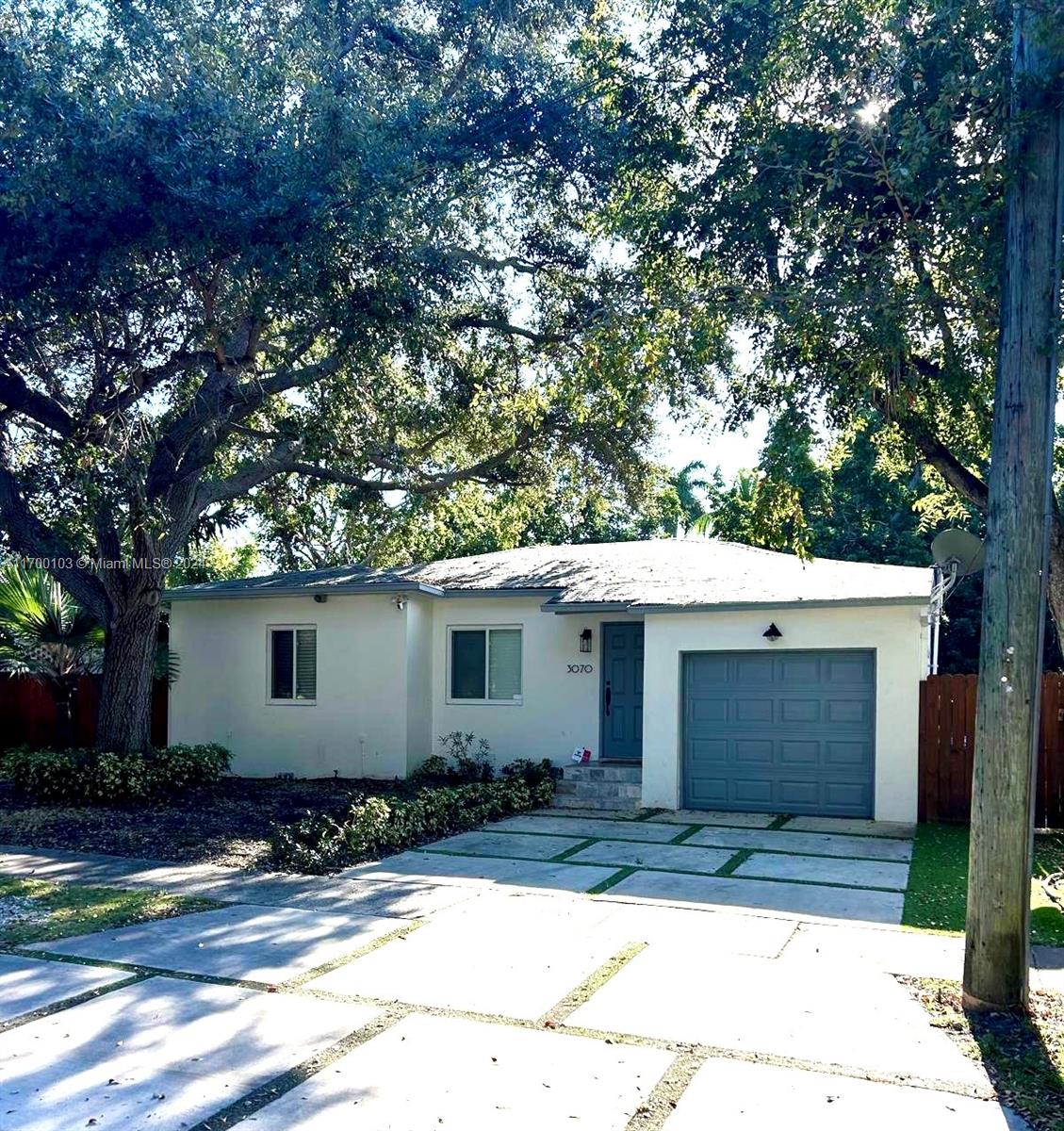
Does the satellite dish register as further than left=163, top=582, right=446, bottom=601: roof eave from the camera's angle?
No

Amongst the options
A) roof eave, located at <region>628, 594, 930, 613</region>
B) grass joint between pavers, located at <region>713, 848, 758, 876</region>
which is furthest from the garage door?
grass joint between pavers, located at <region>713, 848, 758, 876</region>

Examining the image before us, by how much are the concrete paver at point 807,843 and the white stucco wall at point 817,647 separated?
1.18 m

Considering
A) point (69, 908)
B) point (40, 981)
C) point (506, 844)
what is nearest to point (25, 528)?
point (69, 908)

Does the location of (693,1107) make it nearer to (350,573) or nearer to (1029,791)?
(1029,791)

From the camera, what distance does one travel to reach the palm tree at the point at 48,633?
15625 millimetres

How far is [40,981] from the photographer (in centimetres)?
579

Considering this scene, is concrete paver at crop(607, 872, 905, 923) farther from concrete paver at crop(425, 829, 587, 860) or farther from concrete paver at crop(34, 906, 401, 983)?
concrete paver at crop(34, 906, 401, 983)

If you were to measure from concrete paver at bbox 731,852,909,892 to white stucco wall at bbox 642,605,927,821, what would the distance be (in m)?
2.35

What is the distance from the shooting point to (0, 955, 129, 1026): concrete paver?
539 centimetres

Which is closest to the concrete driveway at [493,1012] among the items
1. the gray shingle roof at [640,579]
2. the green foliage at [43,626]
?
the gray shingle roof at [640,579]

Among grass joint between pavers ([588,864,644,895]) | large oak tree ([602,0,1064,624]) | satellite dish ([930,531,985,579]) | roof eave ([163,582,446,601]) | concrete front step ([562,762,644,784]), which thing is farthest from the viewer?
roof eave ([163,582,446,601])

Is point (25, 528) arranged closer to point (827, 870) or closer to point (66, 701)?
point (66, 701)

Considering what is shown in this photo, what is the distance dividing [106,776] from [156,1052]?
8708 mm

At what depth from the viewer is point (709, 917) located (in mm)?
7391
